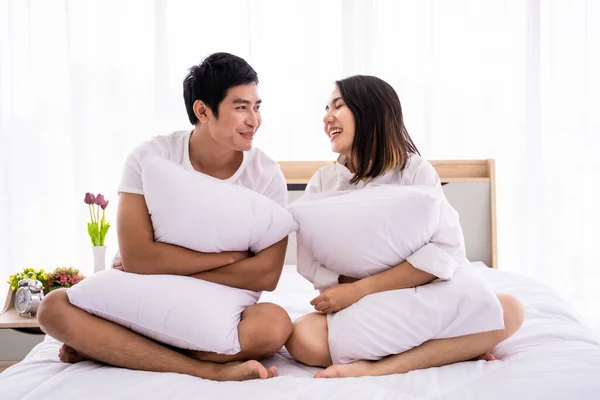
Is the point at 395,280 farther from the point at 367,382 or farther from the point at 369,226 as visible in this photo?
the point at 367,382

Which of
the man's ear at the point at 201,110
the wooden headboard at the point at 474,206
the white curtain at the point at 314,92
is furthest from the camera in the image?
the white curtain at the point at 314,92

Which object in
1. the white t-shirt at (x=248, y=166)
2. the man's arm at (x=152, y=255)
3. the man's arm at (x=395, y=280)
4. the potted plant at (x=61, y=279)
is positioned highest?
the white t-shirt at (x=248, y=166)

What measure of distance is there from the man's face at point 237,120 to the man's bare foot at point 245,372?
1.81 feet

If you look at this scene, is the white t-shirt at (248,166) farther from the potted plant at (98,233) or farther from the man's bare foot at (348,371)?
the potted plant at (98,233)

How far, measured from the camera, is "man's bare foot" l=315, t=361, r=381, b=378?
125 centimetres

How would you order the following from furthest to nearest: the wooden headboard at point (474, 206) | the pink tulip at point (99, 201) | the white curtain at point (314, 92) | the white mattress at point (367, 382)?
the white curtain at point (314, 92)
the wooden headboard at point (474, 206)
the pink tulip at point (99, 201)
the white mattress at point (367, 382)

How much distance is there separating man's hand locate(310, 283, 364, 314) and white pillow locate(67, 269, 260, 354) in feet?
0.64

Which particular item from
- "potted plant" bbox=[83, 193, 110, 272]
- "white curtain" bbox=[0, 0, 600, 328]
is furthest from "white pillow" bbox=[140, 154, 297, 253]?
"white curtain" bbox=[0, 0, 600, 328]

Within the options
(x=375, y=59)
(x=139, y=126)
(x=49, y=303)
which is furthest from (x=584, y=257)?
(x=49, y=303)

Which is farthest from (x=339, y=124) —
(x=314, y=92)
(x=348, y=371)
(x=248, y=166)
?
(x=314, y=92)

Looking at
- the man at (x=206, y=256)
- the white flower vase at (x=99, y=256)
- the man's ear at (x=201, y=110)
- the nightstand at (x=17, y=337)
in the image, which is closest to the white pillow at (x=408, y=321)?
the man at (x=206, y=256)

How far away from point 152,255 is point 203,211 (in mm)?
151

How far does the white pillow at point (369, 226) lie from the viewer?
1.38m

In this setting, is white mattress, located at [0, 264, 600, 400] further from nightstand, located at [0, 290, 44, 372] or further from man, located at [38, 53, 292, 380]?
nightstand, located at [0, 290, 44, 372]
